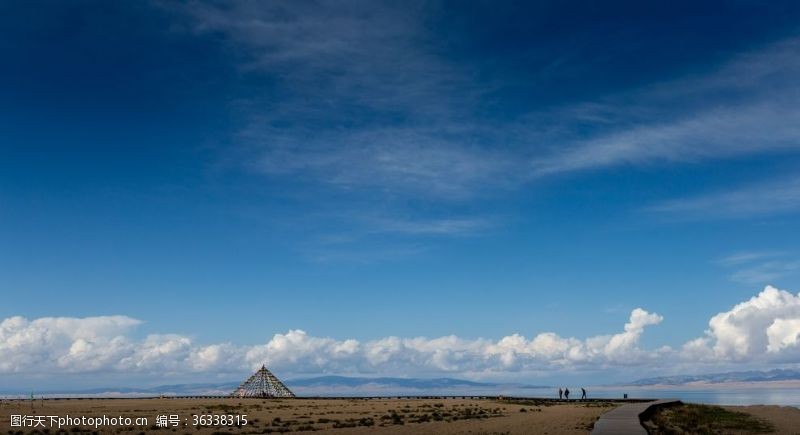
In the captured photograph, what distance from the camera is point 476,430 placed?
127 ft

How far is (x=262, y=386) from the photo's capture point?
95.5 m

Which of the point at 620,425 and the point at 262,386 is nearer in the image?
the point at 620,425

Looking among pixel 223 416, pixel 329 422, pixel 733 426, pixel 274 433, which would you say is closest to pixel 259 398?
pixel 223 416

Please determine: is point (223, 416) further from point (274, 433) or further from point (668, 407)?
point (668, 407)

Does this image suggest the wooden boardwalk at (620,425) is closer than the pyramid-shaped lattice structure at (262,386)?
Yes

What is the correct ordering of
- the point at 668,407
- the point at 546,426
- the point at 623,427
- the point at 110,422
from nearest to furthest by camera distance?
the point at 623,427 < the point at 546,426 < the point at 110,422 < the point at 668,407

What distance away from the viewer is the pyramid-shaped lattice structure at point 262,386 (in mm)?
95000

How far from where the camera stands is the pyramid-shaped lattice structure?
312 feet

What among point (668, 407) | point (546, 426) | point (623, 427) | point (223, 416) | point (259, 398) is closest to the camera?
point (623, 427)

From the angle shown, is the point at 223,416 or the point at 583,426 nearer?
the point at 583,426

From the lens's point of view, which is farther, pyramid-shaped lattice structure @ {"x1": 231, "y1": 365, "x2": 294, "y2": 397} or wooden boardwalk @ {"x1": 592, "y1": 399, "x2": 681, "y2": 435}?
pyramid-shaped lattice structure @ {"x1": 231, "y1": 365, "x2": 294, "y2": 397}

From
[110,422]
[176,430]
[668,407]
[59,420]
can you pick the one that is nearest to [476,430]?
[176,430]

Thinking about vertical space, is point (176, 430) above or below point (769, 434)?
above

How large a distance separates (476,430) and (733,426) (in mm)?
20259
